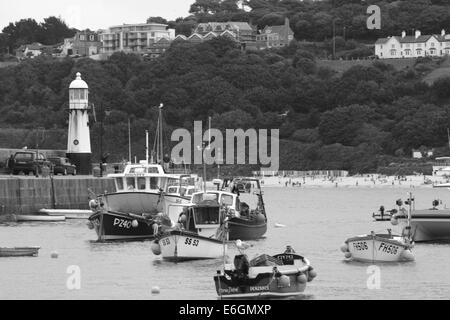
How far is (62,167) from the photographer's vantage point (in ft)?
316

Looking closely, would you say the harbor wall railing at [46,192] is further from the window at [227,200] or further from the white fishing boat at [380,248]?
the white fishing boat at [380,248]


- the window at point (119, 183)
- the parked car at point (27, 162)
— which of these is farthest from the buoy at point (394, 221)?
the parked car at point (27, 162)

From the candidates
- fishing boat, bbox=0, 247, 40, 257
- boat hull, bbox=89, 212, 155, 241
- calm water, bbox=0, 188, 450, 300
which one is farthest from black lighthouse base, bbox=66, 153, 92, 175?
fishing boat, bbox=0, 247, 40, 257

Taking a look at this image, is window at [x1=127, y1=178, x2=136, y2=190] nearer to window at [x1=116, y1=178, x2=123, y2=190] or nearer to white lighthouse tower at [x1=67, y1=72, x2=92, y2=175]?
window at [x1=116, y1=178, x2=123, y2=190]

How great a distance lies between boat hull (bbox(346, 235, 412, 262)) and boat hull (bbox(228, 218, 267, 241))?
324 inches

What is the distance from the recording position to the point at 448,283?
56375 millimetres

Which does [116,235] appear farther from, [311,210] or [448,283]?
[311,210]

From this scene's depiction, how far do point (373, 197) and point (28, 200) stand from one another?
227 ft

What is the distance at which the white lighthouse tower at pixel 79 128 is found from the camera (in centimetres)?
9825

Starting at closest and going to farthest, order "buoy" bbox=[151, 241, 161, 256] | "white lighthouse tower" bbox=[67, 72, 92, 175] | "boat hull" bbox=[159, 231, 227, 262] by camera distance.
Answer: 1. "boat hull" bbox=[159, 231, 227, 262]
2. "buoy" bbox=[151, 241, 161, 256]
3. "white lighthouse tower" bbox=[67, 72, 92, 175]

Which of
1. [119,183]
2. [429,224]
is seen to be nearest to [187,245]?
[429,224]

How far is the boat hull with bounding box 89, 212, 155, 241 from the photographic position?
69.3 metres

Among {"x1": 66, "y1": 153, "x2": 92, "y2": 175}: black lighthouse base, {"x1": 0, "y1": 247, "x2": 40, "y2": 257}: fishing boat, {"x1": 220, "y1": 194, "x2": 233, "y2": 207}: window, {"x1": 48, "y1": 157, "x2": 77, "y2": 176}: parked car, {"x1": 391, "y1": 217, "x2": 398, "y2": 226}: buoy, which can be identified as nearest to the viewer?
{"x1": 0, "y1": 247, "x2": 40, "y2": 257}: fishing boat

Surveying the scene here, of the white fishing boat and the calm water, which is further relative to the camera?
the white fishing boat
